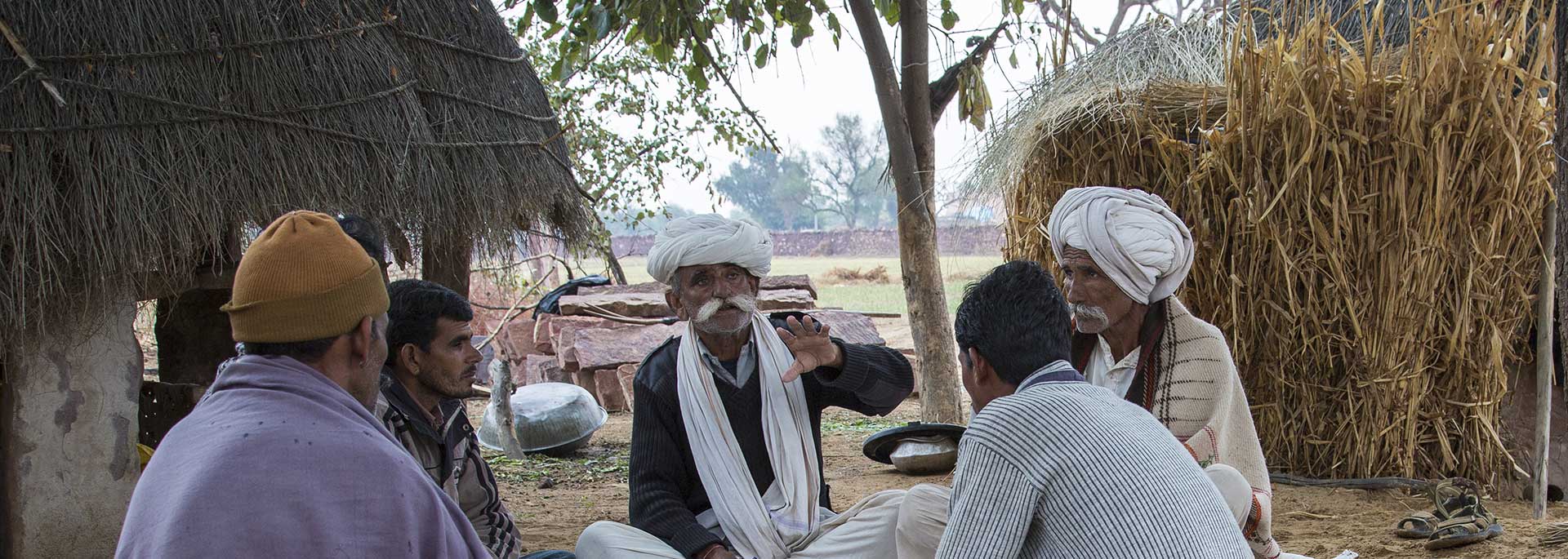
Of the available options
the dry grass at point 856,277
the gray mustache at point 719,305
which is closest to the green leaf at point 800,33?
the gray mustache at point 719,305

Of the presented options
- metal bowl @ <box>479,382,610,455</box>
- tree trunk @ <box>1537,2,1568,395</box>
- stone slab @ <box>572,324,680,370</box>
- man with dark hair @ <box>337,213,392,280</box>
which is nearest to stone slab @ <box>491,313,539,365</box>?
stone slab @ <box>572,324,680,370</box>

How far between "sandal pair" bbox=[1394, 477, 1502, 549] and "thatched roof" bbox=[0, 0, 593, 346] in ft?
12.7

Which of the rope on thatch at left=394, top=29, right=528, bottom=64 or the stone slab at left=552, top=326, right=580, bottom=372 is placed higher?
the rope on thatch at left=394, top=29, right=528, bottom=64

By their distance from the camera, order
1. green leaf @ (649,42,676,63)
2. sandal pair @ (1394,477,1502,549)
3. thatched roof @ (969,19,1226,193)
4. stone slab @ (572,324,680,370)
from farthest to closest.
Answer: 1. stone slab @ (572,324,680,370)
2. green leaf @ (649,42,676,63)
3. thatched roof @ (969,19,1226,193)
4. sandal pair @ (1394,477,1502,549)

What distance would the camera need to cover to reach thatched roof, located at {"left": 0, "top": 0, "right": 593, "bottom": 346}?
3859mm

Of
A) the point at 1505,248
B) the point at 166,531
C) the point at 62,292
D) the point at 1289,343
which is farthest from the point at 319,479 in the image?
the point at 1505,248

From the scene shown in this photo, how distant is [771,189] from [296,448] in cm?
6762

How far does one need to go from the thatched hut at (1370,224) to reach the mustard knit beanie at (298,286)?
4.03 meters

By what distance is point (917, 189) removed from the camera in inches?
256

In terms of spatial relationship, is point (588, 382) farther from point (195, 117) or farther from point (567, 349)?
point (195, 117)

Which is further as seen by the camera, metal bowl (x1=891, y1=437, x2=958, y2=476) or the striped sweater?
metal bowl (x1=891, y1=437, x2=958, y2=476)

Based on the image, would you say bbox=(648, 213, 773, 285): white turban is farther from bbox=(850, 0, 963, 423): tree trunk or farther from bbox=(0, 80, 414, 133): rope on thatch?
bbox=(850, 0, 963, 423): tree trunk

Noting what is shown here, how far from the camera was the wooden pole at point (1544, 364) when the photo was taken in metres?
4.28

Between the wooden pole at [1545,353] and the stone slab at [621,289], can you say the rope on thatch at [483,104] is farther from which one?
the stone slab at [621,289]
